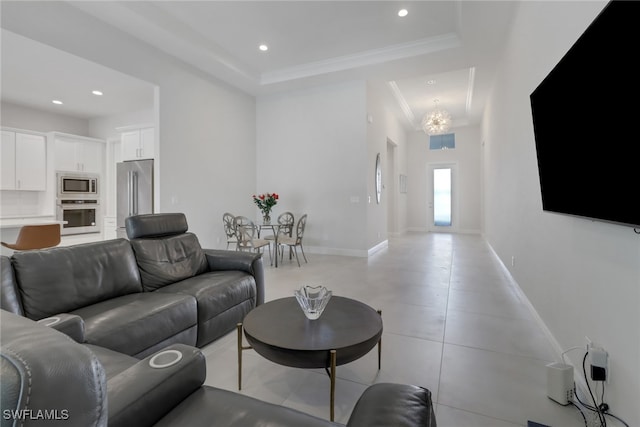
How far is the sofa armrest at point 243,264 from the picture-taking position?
9.52 ft

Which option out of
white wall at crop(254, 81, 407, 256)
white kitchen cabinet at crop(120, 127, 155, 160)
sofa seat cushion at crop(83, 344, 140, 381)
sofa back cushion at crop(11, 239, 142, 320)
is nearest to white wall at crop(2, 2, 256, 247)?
white wall at crop(254, 81, 407, 256)

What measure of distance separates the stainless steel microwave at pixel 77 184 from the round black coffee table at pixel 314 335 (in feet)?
20.7

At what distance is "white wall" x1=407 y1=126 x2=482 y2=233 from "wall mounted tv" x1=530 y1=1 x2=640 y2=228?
8.48 metres

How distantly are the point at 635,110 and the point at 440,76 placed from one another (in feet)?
18.8

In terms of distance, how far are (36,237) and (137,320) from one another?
3754 mm

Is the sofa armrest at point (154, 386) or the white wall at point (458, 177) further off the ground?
the white wall at point (458, 177)

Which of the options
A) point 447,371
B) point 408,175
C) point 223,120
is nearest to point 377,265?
point 447,371

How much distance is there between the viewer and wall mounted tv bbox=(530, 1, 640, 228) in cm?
113

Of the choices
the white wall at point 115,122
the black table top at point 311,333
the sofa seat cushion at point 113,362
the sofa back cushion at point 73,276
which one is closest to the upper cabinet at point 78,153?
the white wall at point 115,122

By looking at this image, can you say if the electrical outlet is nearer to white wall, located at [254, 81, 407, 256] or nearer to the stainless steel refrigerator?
white wall, located at [254, 81, 407, 256]

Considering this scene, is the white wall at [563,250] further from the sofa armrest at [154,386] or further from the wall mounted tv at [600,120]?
the sofa armrest at [154,386]

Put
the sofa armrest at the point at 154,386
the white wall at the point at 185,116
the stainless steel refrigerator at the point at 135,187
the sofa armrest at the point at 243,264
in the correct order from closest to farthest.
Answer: the sofa armrest at the point at 154,386
the sofa armrest at the point at 243,264
the white wall at the point at 185,116
the stainless steel refrigerator at the point at 135,187

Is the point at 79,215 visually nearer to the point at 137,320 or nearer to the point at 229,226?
the point at 229,226

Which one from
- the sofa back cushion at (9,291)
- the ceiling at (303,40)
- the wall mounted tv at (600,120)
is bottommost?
the sofa back cushion at (9,291)
